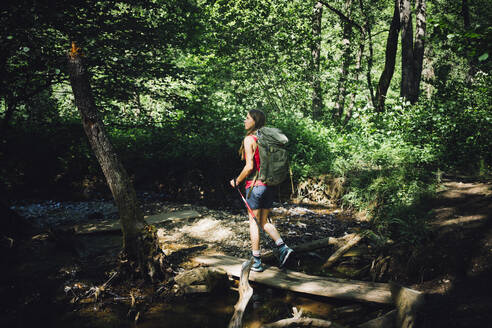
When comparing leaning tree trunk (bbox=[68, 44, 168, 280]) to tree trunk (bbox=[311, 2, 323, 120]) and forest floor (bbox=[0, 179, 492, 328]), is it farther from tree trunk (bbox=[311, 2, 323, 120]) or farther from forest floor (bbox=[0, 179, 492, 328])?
tree trunk (bbox=[311, 2, 323, 120])

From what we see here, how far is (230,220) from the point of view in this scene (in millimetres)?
7566

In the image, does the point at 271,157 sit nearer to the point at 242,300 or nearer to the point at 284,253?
the point at 284,253

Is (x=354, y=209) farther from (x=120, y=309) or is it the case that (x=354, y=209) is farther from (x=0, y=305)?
(x=0, y=305)

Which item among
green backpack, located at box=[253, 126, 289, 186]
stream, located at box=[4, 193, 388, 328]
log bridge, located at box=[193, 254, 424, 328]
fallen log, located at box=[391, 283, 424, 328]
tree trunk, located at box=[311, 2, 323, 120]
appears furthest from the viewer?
tree trunk, located at box=[311, 2, 323, 120]

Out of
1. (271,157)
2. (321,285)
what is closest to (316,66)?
(271,157)

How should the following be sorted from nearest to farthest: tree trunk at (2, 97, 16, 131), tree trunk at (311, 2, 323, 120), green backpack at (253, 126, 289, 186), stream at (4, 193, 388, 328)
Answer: stream at (4, 193, 388, 328) → green backpack at (253, 126, 289, 186) → tree trunk at (2, 97, 16, 131) → tree trunk at (311, 2, 323, 120)

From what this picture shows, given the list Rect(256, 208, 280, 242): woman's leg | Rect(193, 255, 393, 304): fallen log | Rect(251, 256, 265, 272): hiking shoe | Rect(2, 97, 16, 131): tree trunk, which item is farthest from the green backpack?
Rect(2, 97, 16, 131): tree trunk

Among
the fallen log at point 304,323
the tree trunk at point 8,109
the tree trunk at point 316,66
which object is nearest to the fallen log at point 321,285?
the fallen log at point 304,323

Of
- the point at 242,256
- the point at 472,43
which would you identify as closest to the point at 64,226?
the point at 242,256

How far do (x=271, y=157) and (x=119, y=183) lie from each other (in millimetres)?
2175

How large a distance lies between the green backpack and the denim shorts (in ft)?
0.41

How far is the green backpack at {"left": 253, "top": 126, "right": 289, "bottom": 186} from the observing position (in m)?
4.40

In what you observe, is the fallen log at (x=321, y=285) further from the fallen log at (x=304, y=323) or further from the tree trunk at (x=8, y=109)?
the tree trunk at (x=8, y=109)

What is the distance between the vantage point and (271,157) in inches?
174
